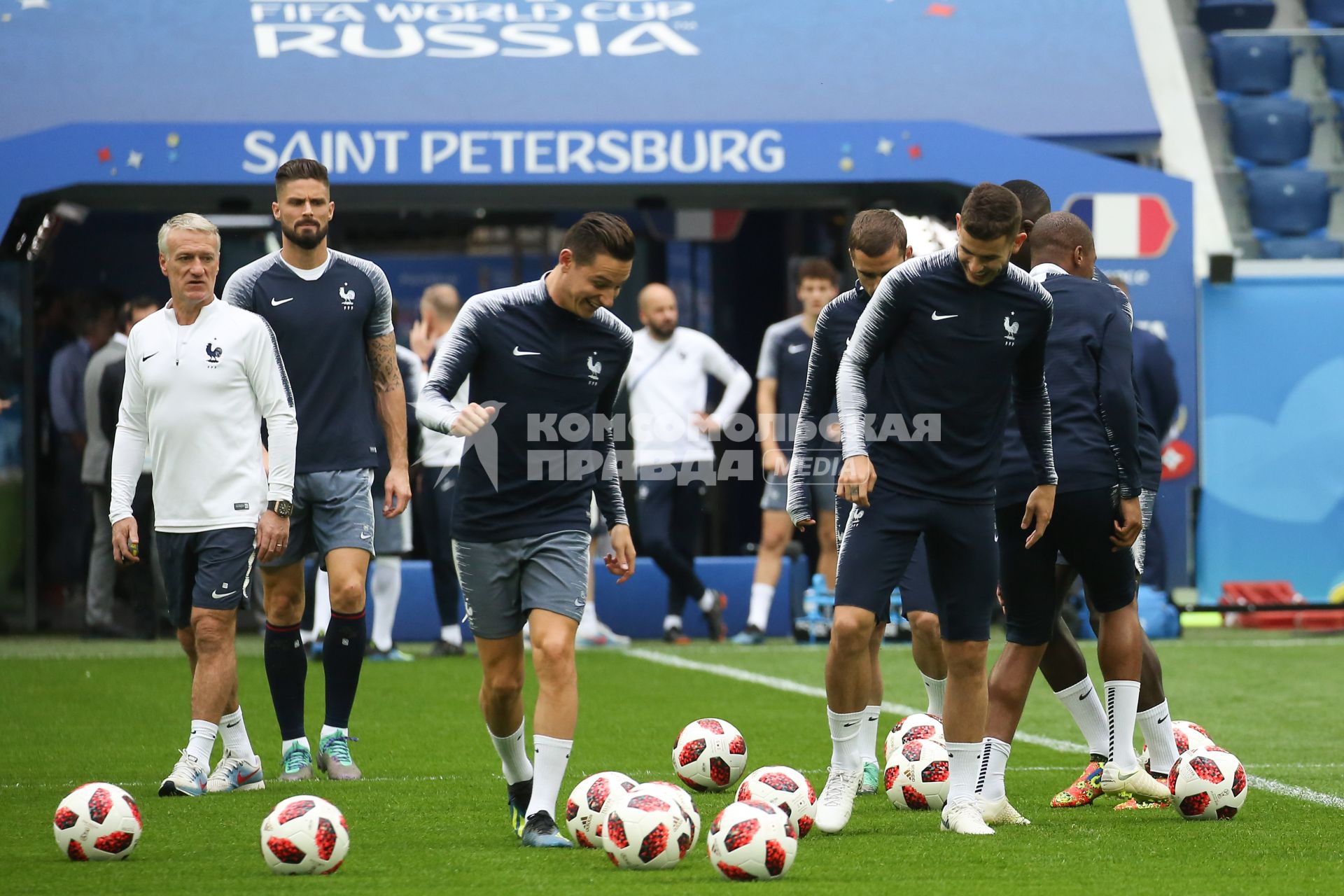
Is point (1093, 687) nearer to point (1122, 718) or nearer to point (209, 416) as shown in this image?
point (1122, 718)

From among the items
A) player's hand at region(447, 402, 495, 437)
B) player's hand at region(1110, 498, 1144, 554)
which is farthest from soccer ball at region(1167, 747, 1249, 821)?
player's hand at region(447, 402, 495, 437)

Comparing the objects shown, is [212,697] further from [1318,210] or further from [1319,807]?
[1318,210]

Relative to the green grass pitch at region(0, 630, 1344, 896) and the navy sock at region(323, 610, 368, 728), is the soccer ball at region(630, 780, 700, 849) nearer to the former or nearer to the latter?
the green grass pitch at region(0, 630, 1344, 896)

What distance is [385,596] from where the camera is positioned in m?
12.1

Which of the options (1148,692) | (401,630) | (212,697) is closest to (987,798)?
(1148,692)

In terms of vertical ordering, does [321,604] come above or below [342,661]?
below

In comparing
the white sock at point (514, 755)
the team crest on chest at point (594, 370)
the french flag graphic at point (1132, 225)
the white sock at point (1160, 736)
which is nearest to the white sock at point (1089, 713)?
the white sock at point (1160, 736)

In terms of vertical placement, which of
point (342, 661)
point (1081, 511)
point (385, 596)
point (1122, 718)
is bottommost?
point (385, 596)

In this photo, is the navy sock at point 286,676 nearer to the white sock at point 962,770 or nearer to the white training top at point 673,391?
the white sock at point 962,770

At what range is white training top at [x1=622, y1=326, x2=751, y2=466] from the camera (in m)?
13.0

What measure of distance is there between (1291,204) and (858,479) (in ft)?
43.3

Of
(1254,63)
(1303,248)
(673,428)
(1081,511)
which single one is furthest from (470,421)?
(1254,63)

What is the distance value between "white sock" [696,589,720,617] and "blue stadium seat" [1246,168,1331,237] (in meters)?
7.48

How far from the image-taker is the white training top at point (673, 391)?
13.0 m
